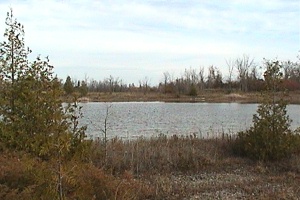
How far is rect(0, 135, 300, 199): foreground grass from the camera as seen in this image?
17.6ft

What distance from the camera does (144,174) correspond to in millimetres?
9539

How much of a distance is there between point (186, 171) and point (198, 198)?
9.04ft

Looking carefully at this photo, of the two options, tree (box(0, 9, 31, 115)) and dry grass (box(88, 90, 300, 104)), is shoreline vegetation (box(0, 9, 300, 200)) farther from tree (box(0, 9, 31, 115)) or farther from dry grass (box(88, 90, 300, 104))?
dry grass (box(88, 90, 300, 104))

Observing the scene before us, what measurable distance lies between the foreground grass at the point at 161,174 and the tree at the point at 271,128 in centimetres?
34

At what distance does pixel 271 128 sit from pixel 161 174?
3.66 meters

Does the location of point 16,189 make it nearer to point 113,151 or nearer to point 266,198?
point 266,198

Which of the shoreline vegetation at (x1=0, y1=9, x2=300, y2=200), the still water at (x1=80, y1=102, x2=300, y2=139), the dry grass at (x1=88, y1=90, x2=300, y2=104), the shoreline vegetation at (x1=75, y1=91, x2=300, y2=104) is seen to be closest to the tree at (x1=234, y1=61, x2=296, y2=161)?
the shoreline vegetation at (x1=0, y1=9, x2=300, y2=200)

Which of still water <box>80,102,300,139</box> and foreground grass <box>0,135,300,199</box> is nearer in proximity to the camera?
foreground grass <box>0,135,300,199</box>

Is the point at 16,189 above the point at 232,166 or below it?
above

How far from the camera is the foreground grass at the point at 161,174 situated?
5375mm

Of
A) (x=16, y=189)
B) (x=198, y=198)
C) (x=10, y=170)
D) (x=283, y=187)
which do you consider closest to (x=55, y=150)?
(x=16, y=189)

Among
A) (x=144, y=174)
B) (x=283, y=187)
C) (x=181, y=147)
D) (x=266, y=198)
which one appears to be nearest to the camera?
(x=266, y=198)

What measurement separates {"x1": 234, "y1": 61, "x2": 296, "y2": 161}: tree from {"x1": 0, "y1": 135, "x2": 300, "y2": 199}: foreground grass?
341 mm

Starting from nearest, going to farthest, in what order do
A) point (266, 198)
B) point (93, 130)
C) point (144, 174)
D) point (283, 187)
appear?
1. point (266, 198)
2. point (283, 187)
3. point (144, 174)
4. point (93, 130)
